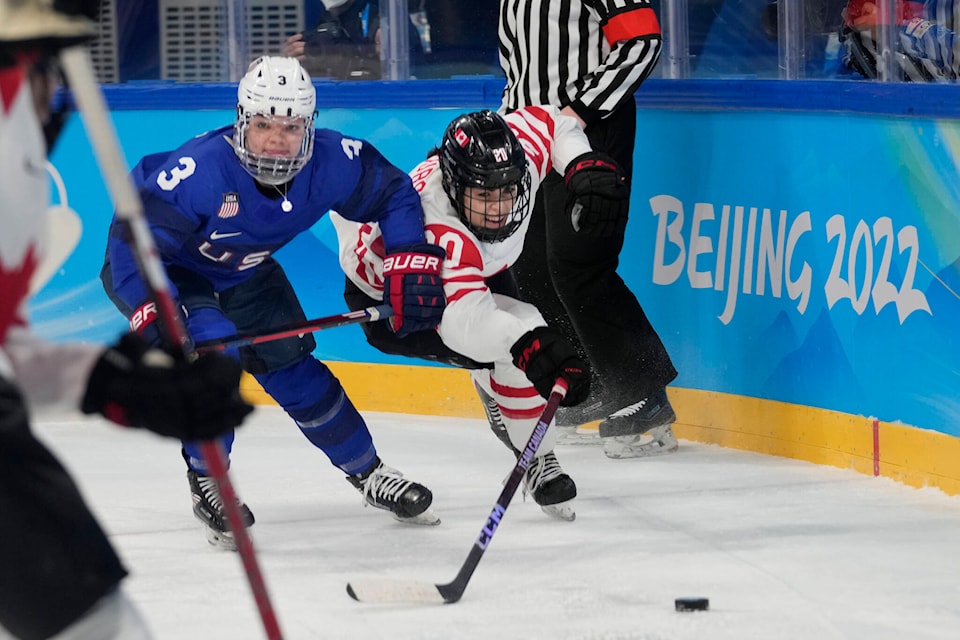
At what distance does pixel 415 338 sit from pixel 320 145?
1.61 feet

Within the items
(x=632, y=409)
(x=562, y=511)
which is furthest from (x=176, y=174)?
(x=632, y=409)

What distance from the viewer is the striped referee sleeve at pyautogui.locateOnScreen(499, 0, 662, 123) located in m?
4.24

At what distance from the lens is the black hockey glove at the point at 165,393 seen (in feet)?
4.94

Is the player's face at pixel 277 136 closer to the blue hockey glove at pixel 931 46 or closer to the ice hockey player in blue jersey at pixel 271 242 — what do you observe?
the ice hockey player in blue jersey at pixel 271 242

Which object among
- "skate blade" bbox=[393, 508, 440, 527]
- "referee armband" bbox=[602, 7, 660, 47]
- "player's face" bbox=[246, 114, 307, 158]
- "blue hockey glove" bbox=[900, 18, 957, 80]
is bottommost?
"skate blade" bbox=[393, 508, 440, 527]

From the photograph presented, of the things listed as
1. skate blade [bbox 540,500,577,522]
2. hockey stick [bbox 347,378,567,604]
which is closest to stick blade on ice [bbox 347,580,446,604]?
hockey stick [bbox 347,378,567,604]

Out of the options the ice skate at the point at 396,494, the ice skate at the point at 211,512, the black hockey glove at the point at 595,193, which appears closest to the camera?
the ice skate at the point at 211,512

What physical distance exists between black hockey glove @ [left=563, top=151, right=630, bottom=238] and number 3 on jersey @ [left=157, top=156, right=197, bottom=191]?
0.89 meters

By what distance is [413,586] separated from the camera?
296 cm

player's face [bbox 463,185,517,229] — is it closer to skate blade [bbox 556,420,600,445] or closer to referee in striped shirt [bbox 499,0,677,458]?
referee in striped shirt [bbox 499,0,677,458]

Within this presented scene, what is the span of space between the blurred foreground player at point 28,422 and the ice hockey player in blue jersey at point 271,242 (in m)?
1.66

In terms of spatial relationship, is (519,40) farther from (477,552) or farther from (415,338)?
(477,552)

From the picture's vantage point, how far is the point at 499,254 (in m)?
3.62

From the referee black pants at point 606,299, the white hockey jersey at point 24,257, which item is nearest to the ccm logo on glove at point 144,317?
the referee black pants at point 606,299
